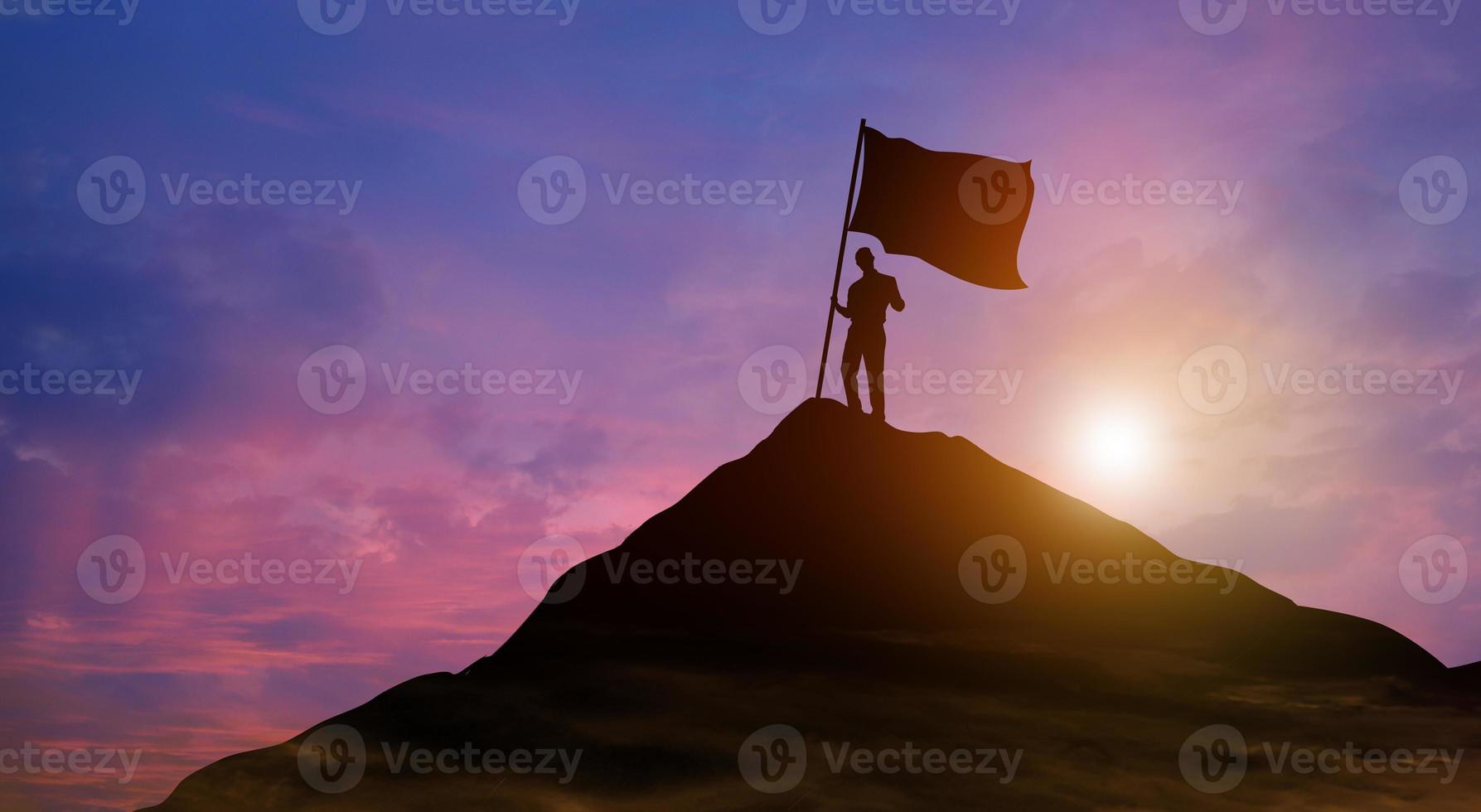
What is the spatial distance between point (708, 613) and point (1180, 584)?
26.9 feet

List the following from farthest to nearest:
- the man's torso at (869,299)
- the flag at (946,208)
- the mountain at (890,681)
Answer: the flag at (946,208), the man's torso at (869,299), the mountain at (890,681)

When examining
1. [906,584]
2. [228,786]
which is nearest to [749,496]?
[906,584]

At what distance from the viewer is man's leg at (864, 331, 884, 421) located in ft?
59.9

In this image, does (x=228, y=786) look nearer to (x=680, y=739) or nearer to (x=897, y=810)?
(x=680, y=739)

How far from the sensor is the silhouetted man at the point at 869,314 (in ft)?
59.7

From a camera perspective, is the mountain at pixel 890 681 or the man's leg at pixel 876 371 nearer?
the mountain at pixel 890 681

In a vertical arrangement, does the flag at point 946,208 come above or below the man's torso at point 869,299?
above

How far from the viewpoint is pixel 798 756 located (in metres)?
13.1

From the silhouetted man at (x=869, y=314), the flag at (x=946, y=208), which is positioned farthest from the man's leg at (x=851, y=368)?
the flag at (x=946, y=208)

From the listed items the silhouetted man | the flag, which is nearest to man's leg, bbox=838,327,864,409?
the silhouetted man

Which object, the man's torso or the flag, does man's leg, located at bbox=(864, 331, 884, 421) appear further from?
the flag

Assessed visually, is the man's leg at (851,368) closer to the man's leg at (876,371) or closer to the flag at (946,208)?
the man's leg at (876,371)

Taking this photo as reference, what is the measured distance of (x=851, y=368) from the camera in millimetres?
18438

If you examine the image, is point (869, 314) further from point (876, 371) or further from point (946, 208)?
point (946, 208)
